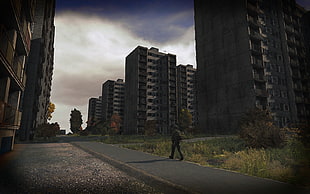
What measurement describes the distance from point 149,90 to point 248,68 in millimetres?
34354

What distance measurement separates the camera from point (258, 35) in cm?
3547

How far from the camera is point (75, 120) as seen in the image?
75.1 metres

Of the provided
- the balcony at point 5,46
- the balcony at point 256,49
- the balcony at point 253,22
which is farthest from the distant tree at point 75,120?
the balcony at point 5,46

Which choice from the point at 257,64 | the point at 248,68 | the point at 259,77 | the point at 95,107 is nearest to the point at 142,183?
the point at 248,68

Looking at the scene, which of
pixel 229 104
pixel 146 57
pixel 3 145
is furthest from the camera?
pixel 146 57

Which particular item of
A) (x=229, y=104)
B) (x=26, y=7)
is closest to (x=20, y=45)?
(x=26, y=7)

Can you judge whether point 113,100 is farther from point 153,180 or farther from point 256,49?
point 153,180

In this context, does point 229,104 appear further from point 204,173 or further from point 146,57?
point 146,57

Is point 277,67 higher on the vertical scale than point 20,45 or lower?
higher

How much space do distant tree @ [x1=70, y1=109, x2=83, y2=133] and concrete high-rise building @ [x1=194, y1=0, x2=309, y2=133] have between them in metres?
55.6

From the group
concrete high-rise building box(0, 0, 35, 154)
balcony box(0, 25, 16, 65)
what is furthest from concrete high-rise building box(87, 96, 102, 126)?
balcony box(0, 25, 16, 65)

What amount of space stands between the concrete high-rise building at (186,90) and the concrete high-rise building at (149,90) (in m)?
9.90

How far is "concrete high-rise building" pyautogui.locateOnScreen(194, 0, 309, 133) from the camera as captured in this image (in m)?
33.1

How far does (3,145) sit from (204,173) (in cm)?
1306
